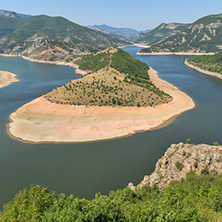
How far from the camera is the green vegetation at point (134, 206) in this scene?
2477 centimetres

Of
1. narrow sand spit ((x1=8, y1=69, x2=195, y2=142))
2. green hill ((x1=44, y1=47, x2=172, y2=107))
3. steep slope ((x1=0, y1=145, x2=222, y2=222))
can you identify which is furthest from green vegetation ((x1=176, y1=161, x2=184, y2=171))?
green hill ((x1=44, y1=47, x2=172, y2=107))

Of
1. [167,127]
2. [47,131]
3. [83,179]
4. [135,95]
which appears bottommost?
[83,179]

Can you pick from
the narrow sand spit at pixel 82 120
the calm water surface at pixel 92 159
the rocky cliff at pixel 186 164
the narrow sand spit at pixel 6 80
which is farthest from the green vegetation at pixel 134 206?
the narrow sand spit at pixel 6 80

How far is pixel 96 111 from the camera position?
96.5 meters

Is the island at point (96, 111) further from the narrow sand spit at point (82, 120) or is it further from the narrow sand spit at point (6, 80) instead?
the narrow sand spit at point (6, 80)

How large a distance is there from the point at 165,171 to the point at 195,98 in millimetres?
85733

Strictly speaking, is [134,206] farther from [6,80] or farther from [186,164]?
[6,80]

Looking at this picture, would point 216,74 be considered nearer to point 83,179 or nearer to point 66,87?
point 66,87

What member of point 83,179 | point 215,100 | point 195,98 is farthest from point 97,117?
point 215,100

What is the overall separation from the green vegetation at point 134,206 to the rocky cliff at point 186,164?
383 cm

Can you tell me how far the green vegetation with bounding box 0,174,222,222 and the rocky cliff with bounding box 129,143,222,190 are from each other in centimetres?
383

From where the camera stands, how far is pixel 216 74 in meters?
184

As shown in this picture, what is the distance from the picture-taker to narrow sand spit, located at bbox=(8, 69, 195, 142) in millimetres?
74188

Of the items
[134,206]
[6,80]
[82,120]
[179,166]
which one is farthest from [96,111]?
[6,80]
